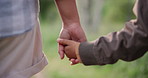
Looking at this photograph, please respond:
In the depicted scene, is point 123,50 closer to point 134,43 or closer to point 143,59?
point 134,43

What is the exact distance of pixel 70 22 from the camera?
294 centimetres

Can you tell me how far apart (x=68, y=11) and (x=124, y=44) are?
0.53m

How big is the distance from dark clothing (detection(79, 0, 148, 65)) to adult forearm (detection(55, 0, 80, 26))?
0.93 feet

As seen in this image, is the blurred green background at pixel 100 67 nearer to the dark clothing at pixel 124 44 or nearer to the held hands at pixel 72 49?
the held hands at pixel 72 49

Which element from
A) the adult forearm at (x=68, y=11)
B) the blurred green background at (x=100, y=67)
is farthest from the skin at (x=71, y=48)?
the blurred green background at (x=100, y=67)

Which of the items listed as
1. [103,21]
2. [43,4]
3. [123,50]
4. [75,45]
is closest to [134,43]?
[123,50]

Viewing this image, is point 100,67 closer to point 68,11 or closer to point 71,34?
point 71,34

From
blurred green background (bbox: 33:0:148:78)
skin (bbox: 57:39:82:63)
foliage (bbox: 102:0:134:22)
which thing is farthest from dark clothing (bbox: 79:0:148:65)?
foliage (bbox: 102:0:134:22)

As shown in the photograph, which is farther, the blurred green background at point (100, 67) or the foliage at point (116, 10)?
the foliage at point (116, 10)

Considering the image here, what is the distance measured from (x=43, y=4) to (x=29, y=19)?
510 inches

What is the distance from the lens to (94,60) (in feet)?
8.68

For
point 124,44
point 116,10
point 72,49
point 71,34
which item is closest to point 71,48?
point 72,49

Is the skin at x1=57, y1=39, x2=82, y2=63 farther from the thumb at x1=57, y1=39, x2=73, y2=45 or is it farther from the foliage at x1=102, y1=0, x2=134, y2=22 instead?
the foliage at x1=102, y1=0, x2=134, y2=22

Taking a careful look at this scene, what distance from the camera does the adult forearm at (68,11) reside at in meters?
2.83
